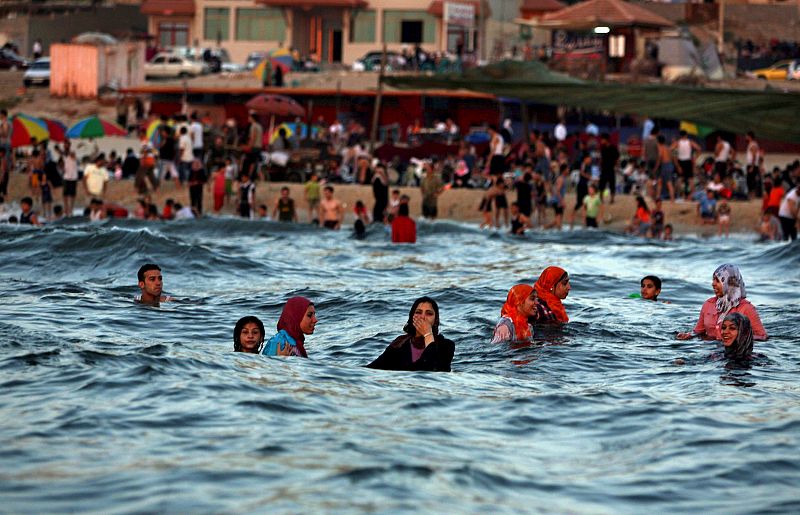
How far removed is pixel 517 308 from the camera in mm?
13109

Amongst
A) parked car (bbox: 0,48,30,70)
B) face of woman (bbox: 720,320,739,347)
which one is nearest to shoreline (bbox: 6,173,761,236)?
face of woman (bbox: 720,320,739,347)

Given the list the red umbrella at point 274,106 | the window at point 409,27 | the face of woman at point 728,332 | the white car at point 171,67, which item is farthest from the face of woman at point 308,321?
the window at point 409,27

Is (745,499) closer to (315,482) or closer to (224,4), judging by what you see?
(315,482)

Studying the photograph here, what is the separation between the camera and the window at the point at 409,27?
6253 cm

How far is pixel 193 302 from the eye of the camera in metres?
17.6

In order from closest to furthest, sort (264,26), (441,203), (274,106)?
(441,203) → (274,106) → (264,26)

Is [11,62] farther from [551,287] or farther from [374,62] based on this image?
[551,287]

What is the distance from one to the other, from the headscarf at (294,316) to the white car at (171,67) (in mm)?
45161

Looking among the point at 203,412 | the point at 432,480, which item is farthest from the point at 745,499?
the point at 203,412

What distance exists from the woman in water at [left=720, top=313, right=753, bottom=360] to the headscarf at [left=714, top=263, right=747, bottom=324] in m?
0.41

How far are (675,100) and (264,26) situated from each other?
51056mm

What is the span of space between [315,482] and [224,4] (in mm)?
58454

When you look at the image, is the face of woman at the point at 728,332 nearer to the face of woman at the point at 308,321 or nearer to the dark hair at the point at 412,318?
the dark hair at the point at 412,318

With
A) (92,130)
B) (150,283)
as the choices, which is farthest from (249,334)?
(92,130)
